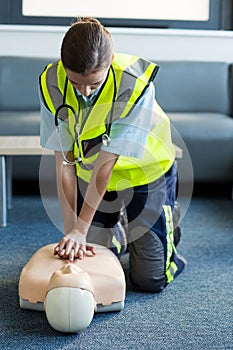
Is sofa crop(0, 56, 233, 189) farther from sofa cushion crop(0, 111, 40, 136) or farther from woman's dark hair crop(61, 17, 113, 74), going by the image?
woman's dark hair crop(61, 17, 113, 74)

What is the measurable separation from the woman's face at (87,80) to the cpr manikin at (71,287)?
0.49m

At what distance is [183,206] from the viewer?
121 inches

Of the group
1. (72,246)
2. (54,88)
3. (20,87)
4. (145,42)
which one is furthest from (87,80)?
(145,42)

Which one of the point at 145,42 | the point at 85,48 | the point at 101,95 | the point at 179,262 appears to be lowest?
the point at 179,262

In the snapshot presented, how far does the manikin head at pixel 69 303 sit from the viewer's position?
66.5 inches

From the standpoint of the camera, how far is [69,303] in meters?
1.68

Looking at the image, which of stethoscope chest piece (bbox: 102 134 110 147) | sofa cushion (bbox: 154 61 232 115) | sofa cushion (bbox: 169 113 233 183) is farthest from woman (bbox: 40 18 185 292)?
sofa cushion (bbox: 154 61 232 115)

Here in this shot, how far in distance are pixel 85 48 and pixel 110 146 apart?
1.14 ft

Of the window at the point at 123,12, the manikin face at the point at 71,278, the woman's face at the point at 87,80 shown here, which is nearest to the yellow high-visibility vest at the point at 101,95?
the woman's face at the point at 87,80

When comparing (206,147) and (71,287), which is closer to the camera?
(71,287)

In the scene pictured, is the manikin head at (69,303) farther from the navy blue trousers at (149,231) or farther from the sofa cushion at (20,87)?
the sofa cushion at (20,87)

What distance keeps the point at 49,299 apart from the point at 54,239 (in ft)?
3.16

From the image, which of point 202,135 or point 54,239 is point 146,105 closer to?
point 54,239

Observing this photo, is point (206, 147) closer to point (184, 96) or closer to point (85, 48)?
point (184, 96)
